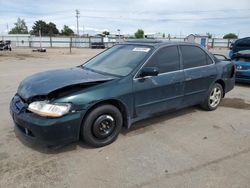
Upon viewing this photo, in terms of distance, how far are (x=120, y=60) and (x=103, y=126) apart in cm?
128

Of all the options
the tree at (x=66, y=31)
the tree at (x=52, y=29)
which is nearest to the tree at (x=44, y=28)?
the tree at (x=52, y=29)

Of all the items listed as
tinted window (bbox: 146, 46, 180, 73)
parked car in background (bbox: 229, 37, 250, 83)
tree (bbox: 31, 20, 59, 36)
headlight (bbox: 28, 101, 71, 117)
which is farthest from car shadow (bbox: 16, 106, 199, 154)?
tree (bbox: 31, 20, 59, 36)

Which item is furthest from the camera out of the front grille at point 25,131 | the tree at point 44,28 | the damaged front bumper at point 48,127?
the tree at point 44,28

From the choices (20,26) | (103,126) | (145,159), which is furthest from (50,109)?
(20,26)

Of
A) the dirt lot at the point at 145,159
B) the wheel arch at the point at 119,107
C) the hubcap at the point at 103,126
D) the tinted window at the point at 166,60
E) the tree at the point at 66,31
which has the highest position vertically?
the tree at the point at 66,31

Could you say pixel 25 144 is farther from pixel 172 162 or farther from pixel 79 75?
pixel 172 162

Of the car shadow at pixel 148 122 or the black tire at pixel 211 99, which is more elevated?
the black tire at pixel 211 99

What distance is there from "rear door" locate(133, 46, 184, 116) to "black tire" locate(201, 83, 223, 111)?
1.01m

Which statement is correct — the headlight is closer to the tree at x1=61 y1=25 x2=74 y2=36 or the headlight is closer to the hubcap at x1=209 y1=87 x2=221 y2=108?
the hubcap at x1=209 y1=87 x2=221 y2=108

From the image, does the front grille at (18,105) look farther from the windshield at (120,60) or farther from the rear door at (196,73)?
the rear door at (196,73)

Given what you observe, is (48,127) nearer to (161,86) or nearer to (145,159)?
(145,159)

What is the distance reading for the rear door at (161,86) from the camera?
145 inches

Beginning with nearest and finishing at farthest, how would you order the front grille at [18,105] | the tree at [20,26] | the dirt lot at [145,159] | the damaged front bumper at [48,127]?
the dirt lot at [145,159] → the damaged front bumper at [48,127] → the front grille at [18,105] → the tree at [20,26]

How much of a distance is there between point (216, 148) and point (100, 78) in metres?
2.04
